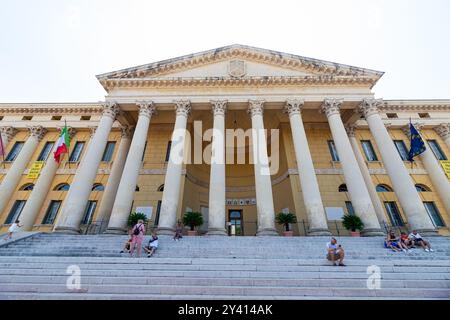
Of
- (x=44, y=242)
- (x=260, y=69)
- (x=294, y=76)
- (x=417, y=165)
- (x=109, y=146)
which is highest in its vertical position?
(x=260, y=69)

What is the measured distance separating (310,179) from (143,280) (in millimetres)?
10901

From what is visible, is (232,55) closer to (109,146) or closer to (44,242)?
(109,146)

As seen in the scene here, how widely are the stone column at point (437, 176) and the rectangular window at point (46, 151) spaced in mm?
34585

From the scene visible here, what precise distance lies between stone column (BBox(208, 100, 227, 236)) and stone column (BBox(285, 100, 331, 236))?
502 cm

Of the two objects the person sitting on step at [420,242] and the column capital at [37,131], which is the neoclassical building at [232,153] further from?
the person sitting on step at [420,242]

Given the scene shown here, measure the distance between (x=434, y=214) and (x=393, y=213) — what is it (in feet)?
10.8

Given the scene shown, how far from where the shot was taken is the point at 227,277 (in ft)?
22.0

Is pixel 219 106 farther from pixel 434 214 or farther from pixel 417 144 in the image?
pixel 434 214

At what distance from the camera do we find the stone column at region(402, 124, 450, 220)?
17552 mm

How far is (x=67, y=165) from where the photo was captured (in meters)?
20.5

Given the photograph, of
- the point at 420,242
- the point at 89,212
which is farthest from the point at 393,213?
the point at 89,212

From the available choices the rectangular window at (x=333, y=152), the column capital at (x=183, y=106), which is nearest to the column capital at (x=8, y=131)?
the column capital at (x=183, y=106)

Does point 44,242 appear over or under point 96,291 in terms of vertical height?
over
